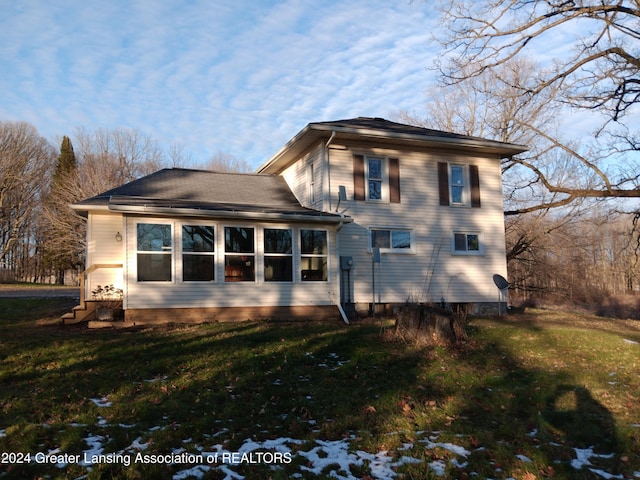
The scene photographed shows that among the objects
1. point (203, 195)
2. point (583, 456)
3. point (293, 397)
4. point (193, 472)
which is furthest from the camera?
point (203, 195)

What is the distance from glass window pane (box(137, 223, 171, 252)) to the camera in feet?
39.7

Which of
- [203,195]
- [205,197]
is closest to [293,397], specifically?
[205,197]

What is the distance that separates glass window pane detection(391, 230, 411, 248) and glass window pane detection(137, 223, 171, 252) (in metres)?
6.54

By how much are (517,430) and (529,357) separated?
3446mm

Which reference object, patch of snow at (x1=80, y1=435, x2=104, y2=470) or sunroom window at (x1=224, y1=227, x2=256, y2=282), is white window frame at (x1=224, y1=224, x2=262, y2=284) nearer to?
sunroom window at (x1=224, y1=227, x2=256, y2=282)

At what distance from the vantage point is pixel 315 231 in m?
13.8

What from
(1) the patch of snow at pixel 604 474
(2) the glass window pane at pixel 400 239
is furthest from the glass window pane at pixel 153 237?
(1) the patch of snow at pixel 604 474

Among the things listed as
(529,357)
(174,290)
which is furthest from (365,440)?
(174,290)

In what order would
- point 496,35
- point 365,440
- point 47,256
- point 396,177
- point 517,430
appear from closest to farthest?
point 365,440 → point 517,430 → point 496,35 → point 396,177 → point 47,256

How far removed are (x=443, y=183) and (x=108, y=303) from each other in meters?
10.2

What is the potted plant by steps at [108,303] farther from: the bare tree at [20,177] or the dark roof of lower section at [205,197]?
the bare tree at [20,177]

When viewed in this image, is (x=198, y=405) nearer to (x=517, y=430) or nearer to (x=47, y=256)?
(x=517, y=430)

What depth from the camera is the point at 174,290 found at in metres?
12.3

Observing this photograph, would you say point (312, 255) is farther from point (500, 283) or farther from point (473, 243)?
point (500, 283)
